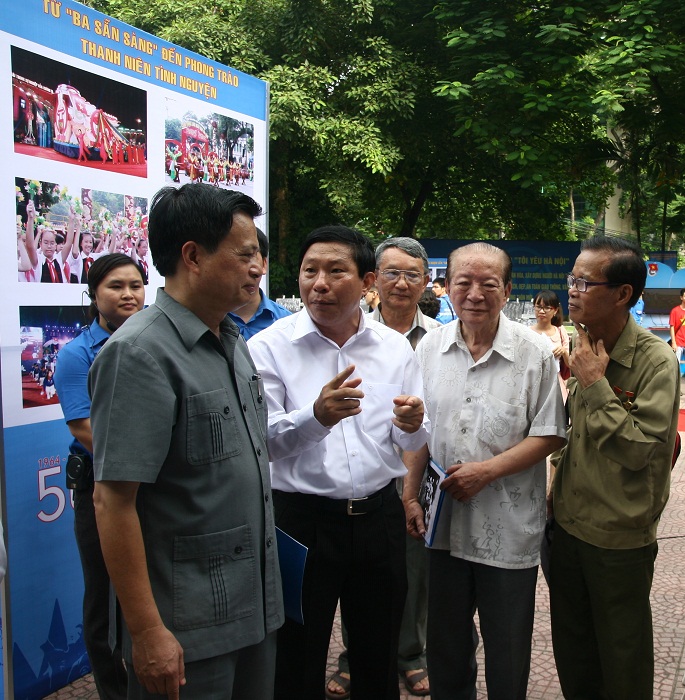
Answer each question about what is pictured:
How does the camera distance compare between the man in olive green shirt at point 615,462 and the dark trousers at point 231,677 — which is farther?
the man in olive green shirt at point 615,462

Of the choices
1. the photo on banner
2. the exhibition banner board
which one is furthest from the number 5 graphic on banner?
the photo on banner

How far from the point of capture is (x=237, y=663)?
183 centimetres

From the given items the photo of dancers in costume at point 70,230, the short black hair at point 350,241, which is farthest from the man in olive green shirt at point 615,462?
the photo of dancers in costume at point 70,230

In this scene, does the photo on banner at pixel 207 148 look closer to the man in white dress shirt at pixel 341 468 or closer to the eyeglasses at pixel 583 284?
the man in white dress shirt at pixel 341 468

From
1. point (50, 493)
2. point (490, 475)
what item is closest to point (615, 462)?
point (490, 475)

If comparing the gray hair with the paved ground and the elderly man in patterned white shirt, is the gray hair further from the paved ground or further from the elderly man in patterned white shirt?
the paved ground

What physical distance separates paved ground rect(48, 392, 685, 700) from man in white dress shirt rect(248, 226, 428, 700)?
1.06 metres

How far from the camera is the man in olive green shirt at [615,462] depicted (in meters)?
2.35

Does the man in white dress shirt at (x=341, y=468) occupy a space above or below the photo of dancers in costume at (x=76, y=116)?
below

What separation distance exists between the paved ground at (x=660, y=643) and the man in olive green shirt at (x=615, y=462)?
0.79 metres

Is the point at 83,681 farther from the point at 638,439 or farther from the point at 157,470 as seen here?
the point at 638,439

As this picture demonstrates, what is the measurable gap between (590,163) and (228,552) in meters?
14.9

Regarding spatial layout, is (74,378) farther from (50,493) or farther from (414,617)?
(414,617)

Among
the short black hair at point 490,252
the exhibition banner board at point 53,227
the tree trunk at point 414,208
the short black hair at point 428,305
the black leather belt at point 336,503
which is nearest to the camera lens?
the black leather belt at point 336,503
